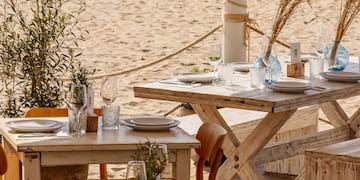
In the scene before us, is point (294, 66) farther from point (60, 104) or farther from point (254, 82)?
point (60, 104)

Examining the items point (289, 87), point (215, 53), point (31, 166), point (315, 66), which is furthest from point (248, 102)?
point (31, 166)

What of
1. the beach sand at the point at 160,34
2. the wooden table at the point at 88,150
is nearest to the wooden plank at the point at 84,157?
the wooden table at the point at 88,150

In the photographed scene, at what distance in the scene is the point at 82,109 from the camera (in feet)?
13.8

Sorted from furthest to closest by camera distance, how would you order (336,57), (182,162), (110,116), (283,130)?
(283,130) < (336,57) < (110,116) < (182,162)

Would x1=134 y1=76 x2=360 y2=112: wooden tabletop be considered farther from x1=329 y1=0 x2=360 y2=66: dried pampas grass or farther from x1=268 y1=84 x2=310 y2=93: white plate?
x1=329 y1=0 x2=360 y2=66: dried pampas grass

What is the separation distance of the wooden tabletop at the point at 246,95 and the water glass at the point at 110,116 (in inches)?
29.3

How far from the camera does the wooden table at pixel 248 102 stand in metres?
4.82

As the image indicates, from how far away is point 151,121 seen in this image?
4.37 m

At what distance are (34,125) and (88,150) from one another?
0.38m

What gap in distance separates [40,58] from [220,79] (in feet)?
4.09

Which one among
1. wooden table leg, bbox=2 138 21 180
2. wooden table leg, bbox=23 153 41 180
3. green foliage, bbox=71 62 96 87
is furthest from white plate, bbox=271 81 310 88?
wooden table leg, bbox=23 153 41 180

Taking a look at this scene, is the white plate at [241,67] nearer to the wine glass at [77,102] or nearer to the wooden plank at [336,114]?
the wooden plank at [336,114]

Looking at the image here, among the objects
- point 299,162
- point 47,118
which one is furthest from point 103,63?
point 47,118

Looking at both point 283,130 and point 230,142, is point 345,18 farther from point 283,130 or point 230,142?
point 283,130
